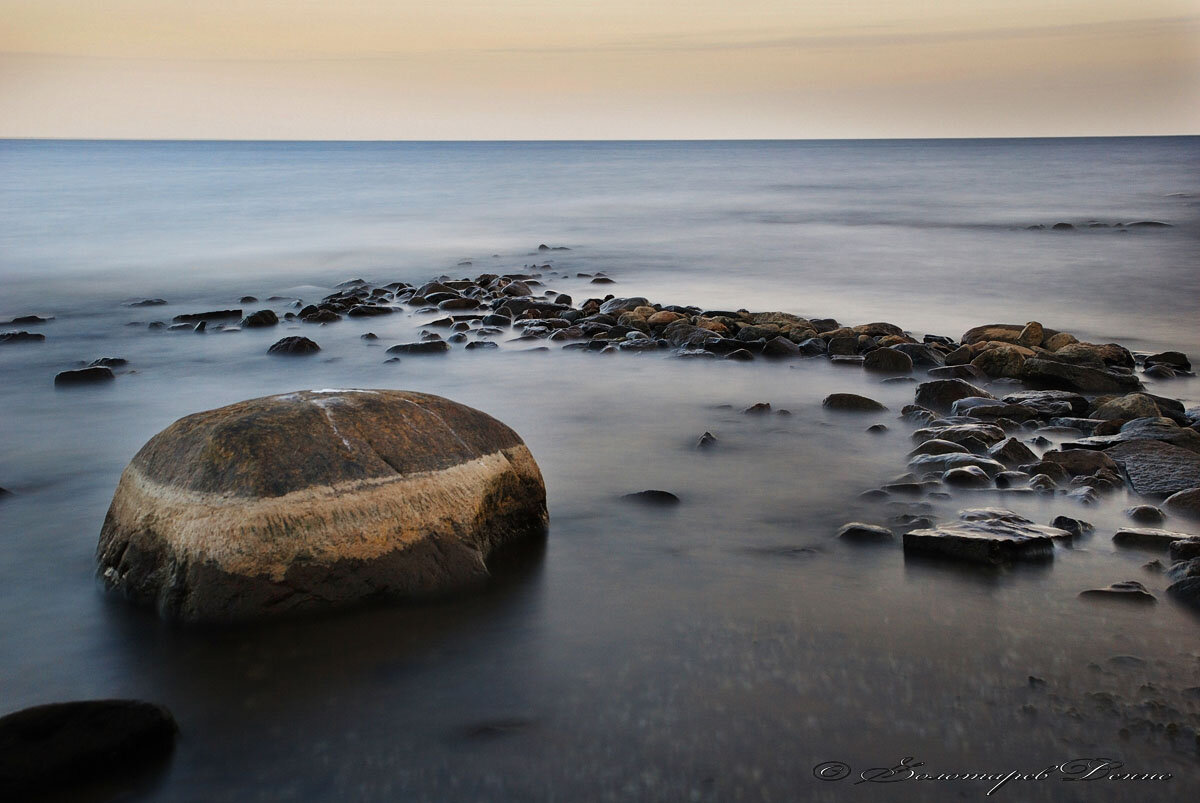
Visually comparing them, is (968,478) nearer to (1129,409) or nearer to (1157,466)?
(1157,466)

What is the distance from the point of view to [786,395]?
8.41 metres

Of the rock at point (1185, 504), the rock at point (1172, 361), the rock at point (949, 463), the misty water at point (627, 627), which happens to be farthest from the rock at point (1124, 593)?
the rock at point (1172, 361)

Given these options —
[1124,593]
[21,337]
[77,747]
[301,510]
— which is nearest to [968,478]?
[1124,593]

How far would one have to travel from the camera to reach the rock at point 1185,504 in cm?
530

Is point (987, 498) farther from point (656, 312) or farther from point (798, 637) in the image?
point (656, 312)

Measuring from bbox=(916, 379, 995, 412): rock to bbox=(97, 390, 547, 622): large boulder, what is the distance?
4288 mm

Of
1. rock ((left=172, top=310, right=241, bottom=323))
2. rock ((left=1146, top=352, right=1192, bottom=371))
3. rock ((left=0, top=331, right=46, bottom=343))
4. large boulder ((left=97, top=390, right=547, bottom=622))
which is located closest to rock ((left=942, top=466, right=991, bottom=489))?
large boulder ((left=97, top=390, right=547, bottom=622))

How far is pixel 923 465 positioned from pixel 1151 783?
318 cm

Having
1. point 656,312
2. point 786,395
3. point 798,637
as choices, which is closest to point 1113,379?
point 786,395

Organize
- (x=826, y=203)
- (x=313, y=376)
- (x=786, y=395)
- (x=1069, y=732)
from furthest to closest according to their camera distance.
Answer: (x=826, y=203) → (x=313, y=376) → (x=786, y=395) → (x=1069, y=732)

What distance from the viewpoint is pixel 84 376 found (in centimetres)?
923

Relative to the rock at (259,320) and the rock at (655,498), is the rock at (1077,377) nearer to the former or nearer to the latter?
the rock at (655,498)

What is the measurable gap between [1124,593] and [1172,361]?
239 inches

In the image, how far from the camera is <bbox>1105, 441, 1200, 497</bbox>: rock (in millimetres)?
5684
